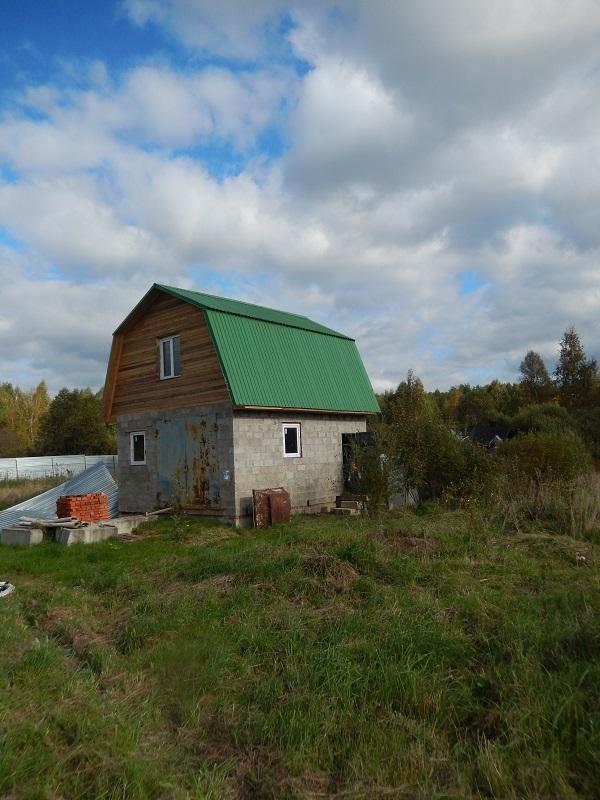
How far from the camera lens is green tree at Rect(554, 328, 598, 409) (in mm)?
37750

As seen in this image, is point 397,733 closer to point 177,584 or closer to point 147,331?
point 177,584

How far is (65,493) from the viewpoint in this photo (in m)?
18.3

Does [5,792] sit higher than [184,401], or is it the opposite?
[184,401]

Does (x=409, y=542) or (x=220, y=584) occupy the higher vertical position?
(x=409, y=542)

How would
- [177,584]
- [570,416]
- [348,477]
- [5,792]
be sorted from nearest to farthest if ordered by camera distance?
[5,792]
[177,584]
[348,477]
[570,416]

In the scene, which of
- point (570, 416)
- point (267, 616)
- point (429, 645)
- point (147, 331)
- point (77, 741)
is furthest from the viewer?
point (570, 416)

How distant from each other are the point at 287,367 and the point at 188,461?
3802 mm

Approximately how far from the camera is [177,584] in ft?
25.0

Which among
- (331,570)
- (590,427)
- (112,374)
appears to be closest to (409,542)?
(331,570)

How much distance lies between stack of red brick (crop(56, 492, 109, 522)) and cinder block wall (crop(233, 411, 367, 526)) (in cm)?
385

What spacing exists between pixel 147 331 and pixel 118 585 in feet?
32.7

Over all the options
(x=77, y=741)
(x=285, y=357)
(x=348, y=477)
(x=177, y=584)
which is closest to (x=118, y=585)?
(x=177, y=584)

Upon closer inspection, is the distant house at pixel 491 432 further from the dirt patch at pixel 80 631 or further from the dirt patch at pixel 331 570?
the dirt patch at pixel 80 631

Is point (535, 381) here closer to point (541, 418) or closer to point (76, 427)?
point (541, 418)
